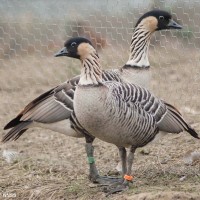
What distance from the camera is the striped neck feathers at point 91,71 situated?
6.14 metres

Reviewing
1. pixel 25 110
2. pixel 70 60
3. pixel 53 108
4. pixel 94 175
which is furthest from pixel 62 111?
pixel 70 60

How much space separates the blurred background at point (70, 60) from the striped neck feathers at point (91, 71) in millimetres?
2134

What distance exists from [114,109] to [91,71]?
1.22ft

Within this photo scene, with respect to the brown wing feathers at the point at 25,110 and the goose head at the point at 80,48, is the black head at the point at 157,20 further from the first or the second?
the goose head at the point at 80,48

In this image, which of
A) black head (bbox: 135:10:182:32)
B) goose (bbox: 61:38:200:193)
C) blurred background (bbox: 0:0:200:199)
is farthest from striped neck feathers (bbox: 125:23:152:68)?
blurred background (bbox: 0:0:200:199)

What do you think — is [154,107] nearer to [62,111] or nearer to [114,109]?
[114,109]

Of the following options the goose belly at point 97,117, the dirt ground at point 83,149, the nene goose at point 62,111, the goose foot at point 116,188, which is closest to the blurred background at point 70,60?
the dirt ground at point 83,149

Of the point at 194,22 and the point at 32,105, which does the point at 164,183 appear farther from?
the point at 194,22

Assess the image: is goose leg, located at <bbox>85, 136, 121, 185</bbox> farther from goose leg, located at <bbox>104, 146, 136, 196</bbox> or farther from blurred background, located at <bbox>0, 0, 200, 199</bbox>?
blurred background, located at <bbox>0, 0, 200, 199</bbox>

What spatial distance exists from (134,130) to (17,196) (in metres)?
1.24

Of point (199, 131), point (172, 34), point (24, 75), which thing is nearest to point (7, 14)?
point (24, 75)

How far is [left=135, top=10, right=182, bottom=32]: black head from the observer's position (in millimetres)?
7457

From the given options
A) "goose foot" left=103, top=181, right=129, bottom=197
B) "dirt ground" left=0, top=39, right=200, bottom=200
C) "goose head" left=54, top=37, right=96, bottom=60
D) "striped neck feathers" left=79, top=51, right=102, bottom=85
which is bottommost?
"dirt ground" left=0, top=39, right=200, bottom=200

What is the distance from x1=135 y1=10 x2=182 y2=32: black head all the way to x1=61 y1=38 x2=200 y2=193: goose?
1123 millimetres
